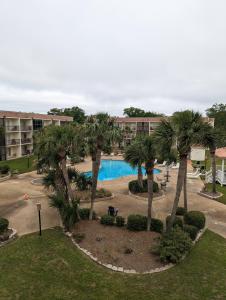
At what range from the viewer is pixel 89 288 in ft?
28.3

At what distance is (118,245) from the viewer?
38.6 feet

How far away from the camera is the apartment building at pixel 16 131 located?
39.2m

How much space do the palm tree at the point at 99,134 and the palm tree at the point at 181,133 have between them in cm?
314

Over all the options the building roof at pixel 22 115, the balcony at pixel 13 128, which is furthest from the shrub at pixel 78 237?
the balcony at pixel 13 128

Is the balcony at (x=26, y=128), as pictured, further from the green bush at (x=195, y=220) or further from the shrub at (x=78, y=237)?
the green bush at (x=195, y=220)

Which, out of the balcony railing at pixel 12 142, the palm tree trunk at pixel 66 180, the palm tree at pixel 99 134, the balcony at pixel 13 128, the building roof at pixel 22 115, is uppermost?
the building roof at pixel 22 115

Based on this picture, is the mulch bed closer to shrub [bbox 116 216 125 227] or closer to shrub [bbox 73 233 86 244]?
shrub [bbox 73 233 86 244]

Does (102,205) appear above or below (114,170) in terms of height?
above

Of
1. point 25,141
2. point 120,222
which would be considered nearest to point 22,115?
point 25,141

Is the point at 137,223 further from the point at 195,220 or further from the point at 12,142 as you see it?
the point at 12,142

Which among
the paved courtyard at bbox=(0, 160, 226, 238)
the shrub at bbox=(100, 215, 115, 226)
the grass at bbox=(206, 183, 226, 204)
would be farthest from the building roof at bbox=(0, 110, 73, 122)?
the grass at bbox=(206, 183, 226, 204)

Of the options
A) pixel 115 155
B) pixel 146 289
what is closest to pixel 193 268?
pixel 146 289

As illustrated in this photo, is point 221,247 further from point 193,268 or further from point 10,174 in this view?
point 10,174

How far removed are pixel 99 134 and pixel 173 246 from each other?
734cm
